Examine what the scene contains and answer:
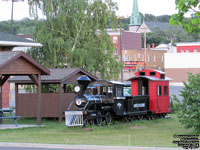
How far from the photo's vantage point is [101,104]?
24484 millimetres

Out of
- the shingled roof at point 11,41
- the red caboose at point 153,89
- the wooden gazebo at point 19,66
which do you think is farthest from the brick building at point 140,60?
the wooden gazebo at point 19,66

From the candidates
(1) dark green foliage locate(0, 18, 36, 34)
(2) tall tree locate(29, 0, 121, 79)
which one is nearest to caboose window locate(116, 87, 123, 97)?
(2) tall tree locate(29, 0, 121, 79)

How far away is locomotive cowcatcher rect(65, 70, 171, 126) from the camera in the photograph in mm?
22688

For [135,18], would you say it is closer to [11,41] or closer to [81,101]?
[11,41]

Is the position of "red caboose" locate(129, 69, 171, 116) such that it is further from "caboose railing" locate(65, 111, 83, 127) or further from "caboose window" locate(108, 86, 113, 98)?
"caboose railing" locate(65, 111, 83, 127)

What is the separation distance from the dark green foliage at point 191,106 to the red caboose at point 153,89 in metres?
10.5

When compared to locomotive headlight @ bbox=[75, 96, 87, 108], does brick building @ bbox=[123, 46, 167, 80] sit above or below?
above

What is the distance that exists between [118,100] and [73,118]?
165 inches

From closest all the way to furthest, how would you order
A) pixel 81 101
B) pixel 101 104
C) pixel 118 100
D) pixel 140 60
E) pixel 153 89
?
pixel 81 101 < pixel 101 104 < pixel 118 100 < pixel 153 89 < pixel 140 60

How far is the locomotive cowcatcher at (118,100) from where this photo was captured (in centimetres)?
2269

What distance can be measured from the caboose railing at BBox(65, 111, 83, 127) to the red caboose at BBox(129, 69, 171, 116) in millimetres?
7942

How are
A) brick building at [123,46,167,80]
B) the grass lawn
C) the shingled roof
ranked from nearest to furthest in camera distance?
the grass lawn, the shingled roof, brick building at [123,46,167,80]

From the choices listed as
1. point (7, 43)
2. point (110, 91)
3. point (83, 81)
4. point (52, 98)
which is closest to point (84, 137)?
point (83, 81)

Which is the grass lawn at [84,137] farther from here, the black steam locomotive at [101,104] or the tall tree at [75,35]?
the tall tree at [75,35]
